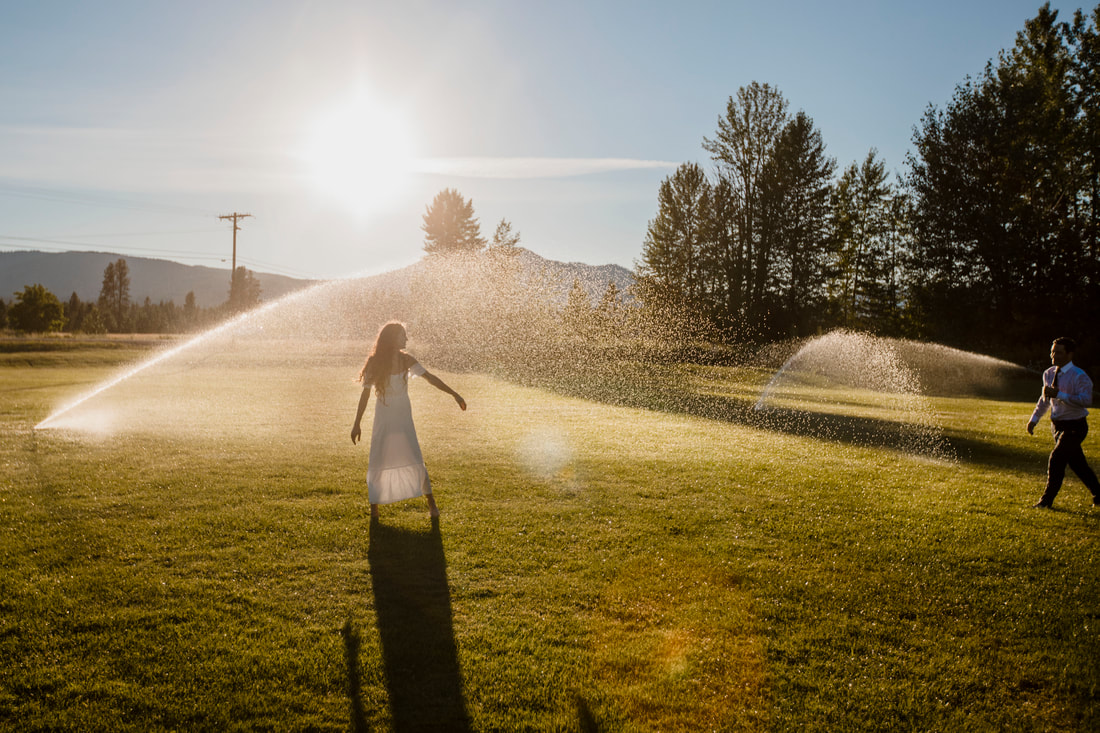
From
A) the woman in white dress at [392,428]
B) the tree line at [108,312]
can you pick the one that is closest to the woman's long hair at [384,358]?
the woman in white dress at [392,428]

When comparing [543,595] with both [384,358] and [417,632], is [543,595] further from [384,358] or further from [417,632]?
[384,358]

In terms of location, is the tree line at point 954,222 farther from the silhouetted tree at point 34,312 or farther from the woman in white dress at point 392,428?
the silhouetted tree at point 34,312

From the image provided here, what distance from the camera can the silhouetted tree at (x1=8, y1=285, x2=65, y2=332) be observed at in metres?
84.1

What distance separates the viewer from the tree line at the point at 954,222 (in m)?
36.1

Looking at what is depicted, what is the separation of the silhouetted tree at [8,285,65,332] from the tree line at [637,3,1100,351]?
286 feet

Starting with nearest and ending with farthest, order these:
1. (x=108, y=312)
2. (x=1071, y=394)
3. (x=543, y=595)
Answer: (x=543, y=595), (x=1071, y=394), (x=108, y=312)

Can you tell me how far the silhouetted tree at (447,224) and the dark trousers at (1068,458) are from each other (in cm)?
6417

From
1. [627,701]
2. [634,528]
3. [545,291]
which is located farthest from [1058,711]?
[545,291]

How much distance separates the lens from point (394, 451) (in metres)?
8.01

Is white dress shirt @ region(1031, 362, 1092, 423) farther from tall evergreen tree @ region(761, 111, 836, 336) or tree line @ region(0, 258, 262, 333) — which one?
tree line @ region(0, 258, 262, 333)

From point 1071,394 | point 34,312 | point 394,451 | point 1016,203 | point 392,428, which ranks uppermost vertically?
point 1016,203

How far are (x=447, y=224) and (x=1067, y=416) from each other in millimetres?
66315

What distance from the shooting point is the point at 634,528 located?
7832 mm

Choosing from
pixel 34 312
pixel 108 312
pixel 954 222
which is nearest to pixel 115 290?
pixel 108 312
